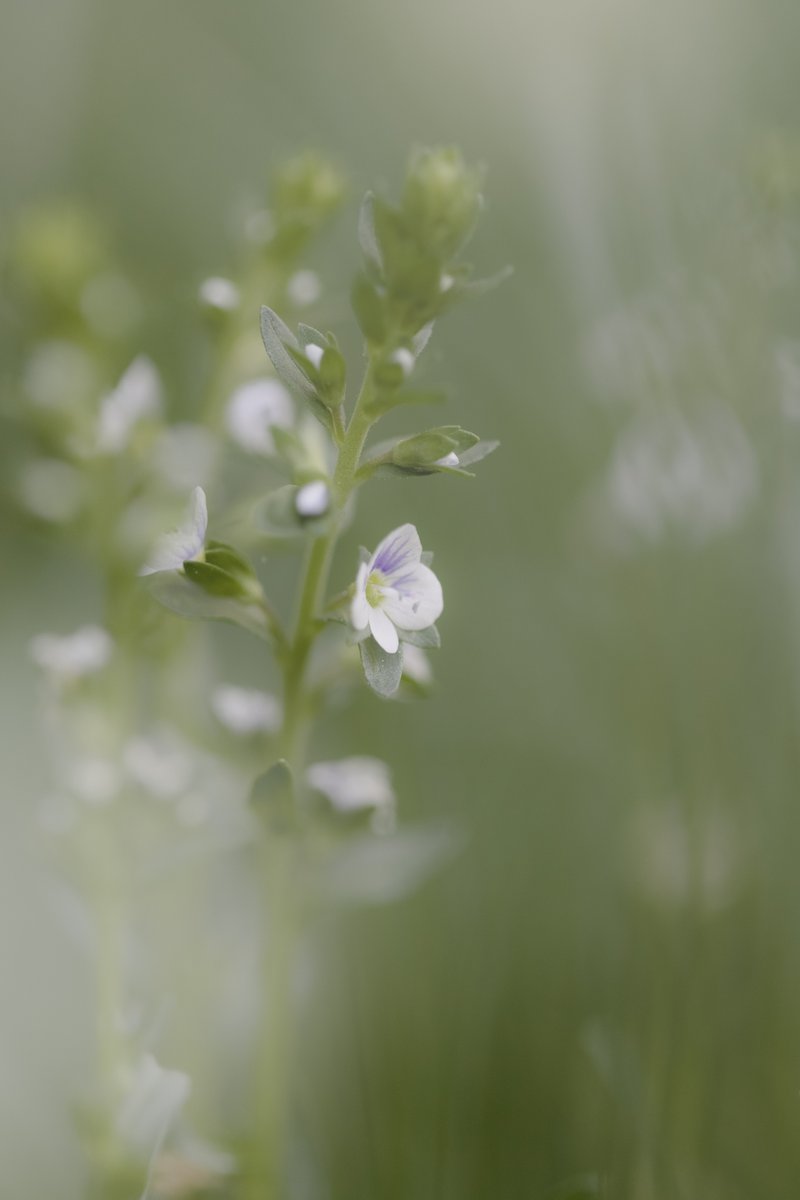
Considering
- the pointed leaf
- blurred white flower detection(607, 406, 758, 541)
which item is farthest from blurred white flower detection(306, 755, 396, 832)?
blurred white flower detection(607, 406, 758, 541)

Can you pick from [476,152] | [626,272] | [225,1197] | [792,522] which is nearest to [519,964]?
[225,1197]

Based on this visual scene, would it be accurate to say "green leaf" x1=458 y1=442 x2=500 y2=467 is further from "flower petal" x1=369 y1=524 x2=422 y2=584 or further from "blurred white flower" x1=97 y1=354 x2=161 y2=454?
"blurred white flower" x1=97 y1=354 x2=161 y2=454

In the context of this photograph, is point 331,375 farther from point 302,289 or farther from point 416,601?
point 302,289

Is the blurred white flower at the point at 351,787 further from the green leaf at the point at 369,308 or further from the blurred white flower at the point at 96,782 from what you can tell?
the green leaf at the point at 369,308

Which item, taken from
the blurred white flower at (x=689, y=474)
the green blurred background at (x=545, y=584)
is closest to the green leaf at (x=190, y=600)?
the green blurred background at (x=545, y=584)

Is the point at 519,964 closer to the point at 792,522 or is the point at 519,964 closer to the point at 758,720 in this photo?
the point at 758,720
